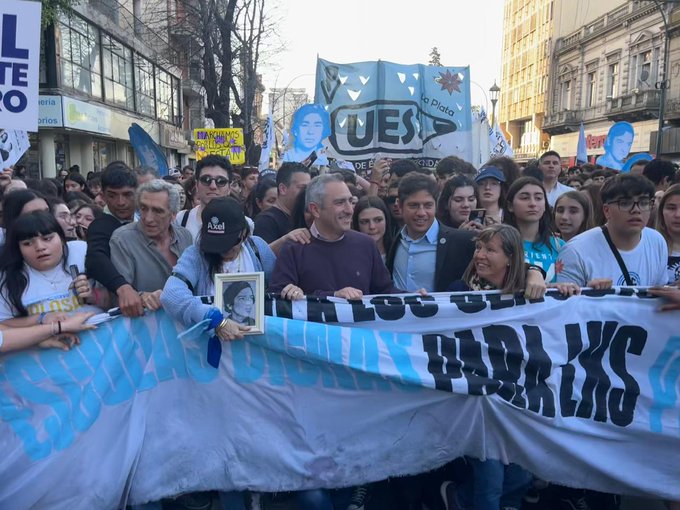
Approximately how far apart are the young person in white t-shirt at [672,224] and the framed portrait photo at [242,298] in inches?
102

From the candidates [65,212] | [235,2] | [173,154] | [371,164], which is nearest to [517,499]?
[65,212]

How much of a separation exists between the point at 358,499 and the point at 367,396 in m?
0.68

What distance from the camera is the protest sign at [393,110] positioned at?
25.2ft

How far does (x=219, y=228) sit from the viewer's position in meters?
2.85

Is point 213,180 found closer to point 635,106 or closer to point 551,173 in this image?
point 551,173

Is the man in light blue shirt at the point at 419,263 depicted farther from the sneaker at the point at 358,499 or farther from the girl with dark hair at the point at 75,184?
the girl with dark hair at the point at 75,184

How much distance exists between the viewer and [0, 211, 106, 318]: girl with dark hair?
278cm

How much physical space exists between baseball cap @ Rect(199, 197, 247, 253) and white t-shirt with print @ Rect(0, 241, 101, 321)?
727 mm

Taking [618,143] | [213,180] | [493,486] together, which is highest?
[618,143]

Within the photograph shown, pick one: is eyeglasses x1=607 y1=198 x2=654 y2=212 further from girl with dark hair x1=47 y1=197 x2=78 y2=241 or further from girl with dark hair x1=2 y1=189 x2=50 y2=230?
girl with dark hair x1=47 y1=197 x2=78 y2=241

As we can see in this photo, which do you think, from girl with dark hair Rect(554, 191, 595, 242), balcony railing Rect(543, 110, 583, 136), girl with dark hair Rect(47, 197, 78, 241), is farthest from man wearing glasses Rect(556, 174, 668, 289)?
balcony railing Rect(543, 110, 583, 136)

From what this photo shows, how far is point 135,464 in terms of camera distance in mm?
2736

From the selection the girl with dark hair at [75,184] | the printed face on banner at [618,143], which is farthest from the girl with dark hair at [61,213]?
the printed face on banner at [618,143]

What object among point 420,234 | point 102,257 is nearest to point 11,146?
point 102,257
